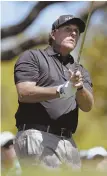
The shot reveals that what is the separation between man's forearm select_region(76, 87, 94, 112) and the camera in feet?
7.37

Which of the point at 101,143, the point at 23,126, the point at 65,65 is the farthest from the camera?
the point at 101,143

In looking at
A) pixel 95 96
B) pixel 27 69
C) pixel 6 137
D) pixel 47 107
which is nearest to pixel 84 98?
pixel 47 107

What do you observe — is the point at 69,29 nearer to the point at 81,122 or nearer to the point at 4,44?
the point at 81,122

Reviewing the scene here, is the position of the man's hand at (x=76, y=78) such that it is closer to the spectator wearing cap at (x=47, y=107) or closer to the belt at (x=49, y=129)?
the spectator wearing cap at (x=47, y=107)

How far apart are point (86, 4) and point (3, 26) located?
32.3 inches

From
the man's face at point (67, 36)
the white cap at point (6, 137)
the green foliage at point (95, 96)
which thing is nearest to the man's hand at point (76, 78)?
the man's face at point (67, 36)

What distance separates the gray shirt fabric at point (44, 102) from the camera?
223 cm

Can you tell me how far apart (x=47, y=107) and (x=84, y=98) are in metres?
0.17

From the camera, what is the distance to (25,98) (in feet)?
7.18

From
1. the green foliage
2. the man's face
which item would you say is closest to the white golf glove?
the man's face

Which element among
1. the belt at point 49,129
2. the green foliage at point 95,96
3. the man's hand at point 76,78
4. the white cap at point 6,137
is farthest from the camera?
the green foliage at point 95,96

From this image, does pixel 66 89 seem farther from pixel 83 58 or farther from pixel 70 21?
pixel 83 58

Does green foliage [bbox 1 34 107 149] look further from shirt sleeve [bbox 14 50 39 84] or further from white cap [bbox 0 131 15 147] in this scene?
shirt sleeve [bbox 14 50 39 84]

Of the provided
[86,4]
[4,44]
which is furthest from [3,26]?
[86,4]
